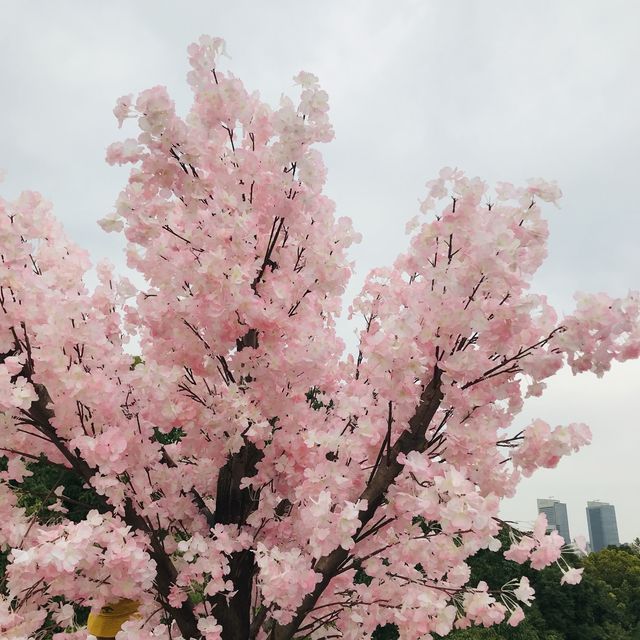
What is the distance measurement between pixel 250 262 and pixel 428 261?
1.14 metres

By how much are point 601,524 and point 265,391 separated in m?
162

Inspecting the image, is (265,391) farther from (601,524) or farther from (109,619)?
(601,524)

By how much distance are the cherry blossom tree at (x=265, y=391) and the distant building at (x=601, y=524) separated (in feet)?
504

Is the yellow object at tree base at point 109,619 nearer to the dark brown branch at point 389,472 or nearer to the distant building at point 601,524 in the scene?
→ the dark brown branch at point 389,472

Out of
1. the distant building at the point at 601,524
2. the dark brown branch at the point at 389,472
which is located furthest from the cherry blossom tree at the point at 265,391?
the distant building at the point at 601,524

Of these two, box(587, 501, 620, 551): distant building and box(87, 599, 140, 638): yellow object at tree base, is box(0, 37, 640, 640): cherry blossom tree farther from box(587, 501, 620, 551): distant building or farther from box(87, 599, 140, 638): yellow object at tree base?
box(587, 501, 620, 551): distant building

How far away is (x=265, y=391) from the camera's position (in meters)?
4.16

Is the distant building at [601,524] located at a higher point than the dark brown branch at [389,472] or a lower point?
→ higher

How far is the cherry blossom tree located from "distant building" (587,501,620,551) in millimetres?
153688

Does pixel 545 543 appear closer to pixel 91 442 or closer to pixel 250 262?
pixel 250 262

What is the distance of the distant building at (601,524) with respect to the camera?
141750 millimetres

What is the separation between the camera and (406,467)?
3.65 metres

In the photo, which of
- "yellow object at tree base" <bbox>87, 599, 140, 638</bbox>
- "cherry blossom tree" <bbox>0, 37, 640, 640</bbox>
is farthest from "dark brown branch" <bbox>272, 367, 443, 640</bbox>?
"yellow object at tree base" <bbox>87, 599, 140, 638</bbox>

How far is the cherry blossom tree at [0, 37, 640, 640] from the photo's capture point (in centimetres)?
354
